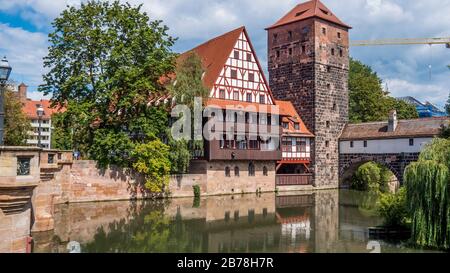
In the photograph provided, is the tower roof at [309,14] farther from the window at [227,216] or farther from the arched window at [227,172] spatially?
the window at [227,216]

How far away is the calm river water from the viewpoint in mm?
16156

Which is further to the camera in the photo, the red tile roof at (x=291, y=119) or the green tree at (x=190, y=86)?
the red tile roof at (x=291, y=119)

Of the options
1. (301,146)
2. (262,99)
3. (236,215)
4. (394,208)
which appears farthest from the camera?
(301,146)

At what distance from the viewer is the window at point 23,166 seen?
10.7 m

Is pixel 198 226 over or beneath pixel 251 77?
beneath

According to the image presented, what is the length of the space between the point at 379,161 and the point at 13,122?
30869 millimetres

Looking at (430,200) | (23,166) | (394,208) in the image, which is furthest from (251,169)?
(23,166)

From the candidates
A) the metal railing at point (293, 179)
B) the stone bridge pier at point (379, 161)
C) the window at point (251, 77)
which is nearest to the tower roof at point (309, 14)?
the window at point (251, 77)

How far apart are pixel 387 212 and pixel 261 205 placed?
13.1 metres

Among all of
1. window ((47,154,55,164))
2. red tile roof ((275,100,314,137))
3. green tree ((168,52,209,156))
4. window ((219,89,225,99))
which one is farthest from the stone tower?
window ((47,154,55,164))

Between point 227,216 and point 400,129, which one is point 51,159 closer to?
point 227,216

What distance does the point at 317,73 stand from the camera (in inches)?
1722

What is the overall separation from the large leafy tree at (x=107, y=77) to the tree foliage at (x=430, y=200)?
19304mm
